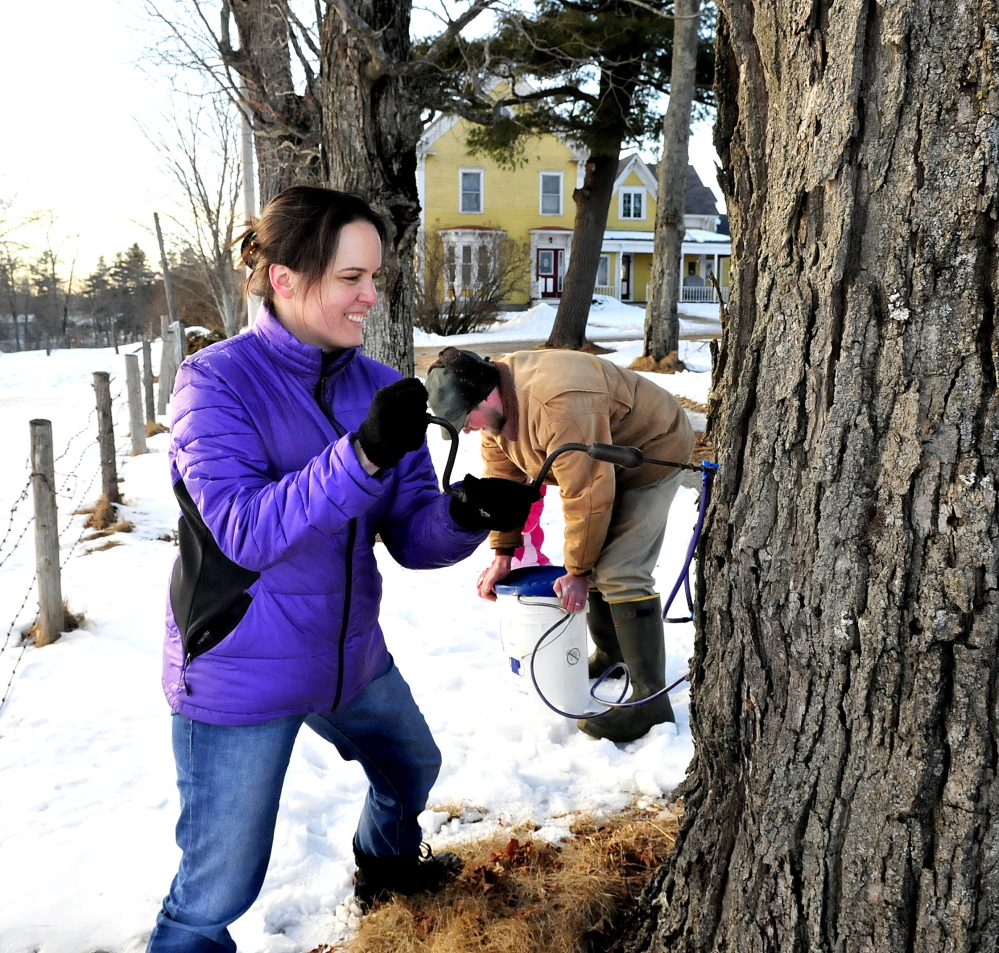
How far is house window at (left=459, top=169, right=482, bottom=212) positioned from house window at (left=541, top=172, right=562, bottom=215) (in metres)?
2.70

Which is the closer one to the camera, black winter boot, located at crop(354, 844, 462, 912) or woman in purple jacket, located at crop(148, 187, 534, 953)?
woman in purple jacket, located at crop(148, 187, 534, 953)

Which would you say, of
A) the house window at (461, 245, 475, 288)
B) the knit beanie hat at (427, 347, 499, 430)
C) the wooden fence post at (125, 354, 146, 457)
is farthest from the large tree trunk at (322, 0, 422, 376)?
the house window at (461, 245, 475, 288)

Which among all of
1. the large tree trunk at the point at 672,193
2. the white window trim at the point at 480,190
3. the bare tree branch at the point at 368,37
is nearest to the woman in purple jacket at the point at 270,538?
the bare tree branch at the point at 368,37

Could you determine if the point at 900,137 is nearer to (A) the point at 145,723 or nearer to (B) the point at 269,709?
(B) the point at 269,709

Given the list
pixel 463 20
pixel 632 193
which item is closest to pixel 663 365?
pixel 463 20

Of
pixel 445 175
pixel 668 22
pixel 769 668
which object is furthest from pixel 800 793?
pixel 445 175

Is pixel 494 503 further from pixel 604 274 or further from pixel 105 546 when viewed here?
pixel 604 274

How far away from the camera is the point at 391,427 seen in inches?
67.4

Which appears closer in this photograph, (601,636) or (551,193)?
(601,636)

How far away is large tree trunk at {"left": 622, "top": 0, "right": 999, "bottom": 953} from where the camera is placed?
1.47 metres

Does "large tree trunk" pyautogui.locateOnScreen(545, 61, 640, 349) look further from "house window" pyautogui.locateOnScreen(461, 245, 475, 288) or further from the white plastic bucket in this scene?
the white plastic bucket

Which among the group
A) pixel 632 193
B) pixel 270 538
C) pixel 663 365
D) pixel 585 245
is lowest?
pixel 663 365

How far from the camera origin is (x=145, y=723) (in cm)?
408

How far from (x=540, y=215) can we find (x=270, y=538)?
3769 cm
